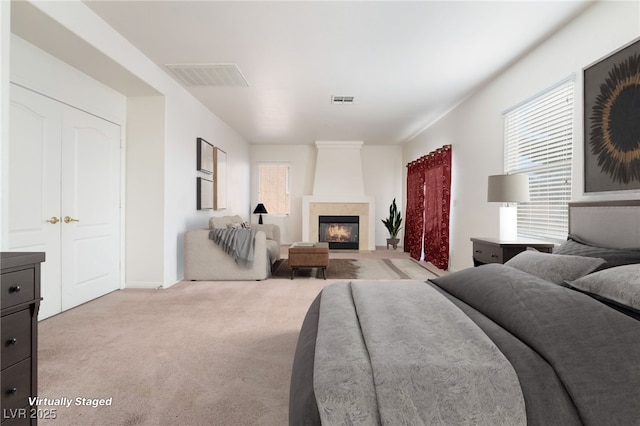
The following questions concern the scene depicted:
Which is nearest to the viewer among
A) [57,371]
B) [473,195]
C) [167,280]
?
[57,371]

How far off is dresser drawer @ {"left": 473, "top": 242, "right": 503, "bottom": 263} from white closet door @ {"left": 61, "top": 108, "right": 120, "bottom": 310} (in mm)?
3964

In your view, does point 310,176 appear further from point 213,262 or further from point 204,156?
point 213,262

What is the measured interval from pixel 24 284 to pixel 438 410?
63.7 inches

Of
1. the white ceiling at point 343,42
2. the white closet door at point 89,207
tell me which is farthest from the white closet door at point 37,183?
the white ceiling at point 343,42

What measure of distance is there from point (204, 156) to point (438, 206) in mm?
3930

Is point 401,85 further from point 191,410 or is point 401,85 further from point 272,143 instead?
point 272,143

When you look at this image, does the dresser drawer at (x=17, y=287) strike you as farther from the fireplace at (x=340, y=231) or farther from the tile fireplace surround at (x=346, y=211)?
the fireplace at (x=340, y=231)

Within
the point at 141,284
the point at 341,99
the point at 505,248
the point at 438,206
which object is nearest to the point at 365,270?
the point at 438,206

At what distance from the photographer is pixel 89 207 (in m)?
3.55

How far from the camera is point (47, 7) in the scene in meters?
2.37

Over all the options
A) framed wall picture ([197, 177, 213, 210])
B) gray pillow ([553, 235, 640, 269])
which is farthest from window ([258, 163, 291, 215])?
gray pillow ([553, 235, 640, 269])

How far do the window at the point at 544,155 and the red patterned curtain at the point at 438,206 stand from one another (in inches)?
66.1

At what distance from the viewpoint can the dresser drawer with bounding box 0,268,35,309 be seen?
51.3 inches

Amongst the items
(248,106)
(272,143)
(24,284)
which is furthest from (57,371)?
(272,143)
